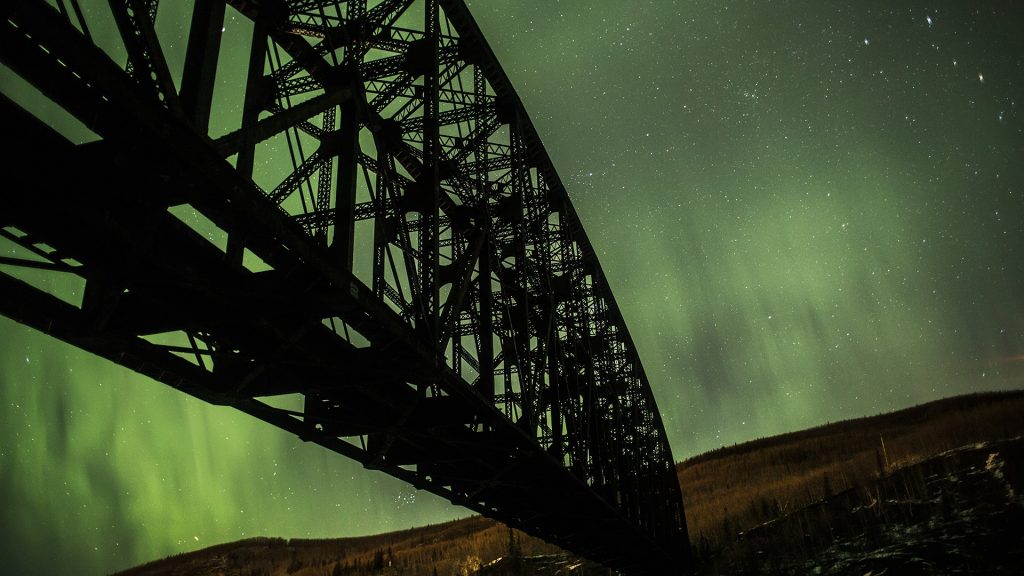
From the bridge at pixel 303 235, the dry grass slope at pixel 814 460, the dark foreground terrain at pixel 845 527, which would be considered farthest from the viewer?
the dry grass slope at pixel 814 460

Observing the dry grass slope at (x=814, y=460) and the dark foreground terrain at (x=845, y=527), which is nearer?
the dark foreground terrain at (x=845, y=527)

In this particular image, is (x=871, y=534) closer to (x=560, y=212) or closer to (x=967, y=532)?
(x=967, y=532)

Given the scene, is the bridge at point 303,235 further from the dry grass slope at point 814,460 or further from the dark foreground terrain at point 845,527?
the dry grass slope at point 814,460

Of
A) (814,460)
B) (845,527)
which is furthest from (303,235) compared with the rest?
(814,460)

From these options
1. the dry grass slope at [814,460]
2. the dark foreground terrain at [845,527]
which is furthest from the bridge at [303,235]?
the dry grass slope at [814,460]

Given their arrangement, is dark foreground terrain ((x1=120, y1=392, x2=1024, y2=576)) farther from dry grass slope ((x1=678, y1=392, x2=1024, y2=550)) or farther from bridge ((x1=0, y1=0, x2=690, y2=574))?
bridge ((x1=0, y1=0, x2=690, y2=574))

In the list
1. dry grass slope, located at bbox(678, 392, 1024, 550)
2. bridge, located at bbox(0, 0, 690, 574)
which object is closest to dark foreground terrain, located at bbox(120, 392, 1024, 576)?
dry grass slope, located at bbox(678, 392, 1024, 550)

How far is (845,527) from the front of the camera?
25.9m

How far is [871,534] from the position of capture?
2434 centimetres

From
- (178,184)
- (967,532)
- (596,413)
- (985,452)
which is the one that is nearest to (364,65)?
(178,184)

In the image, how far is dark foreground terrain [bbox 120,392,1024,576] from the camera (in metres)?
21.9

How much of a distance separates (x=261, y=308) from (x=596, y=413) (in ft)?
42.2

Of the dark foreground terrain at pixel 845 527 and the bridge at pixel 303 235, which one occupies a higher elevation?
the bridge at pixel 303 235

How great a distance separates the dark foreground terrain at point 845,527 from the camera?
2191 centimetres
